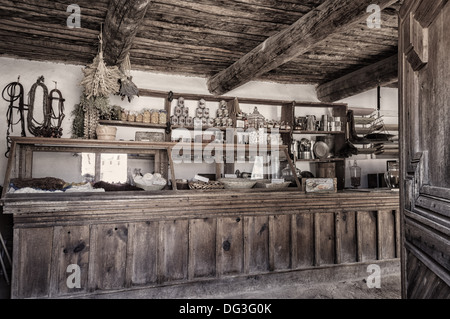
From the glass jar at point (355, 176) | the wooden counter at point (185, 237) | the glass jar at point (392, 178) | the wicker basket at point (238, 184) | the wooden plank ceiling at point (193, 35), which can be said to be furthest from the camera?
the glass jar at point (355, 176)

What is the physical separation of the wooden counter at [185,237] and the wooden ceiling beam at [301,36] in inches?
68.8

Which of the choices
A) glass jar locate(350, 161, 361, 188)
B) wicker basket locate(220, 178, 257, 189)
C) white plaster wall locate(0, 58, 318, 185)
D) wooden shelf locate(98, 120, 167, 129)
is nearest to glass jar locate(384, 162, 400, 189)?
glass jar locate(350, 161, 361, 188)

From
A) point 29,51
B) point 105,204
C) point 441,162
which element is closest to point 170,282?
point 105,204

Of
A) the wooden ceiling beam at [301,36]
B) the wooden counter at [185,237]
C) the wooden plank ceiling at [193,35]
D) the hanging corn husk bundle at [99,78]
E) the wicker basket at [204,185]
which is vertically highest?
the wooden plank ceiling at [193,35]

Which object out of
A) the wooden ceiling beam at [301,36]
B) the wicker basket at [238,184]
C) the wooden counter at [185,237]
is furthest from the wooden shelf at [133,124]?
the wooden counter at [185,237]

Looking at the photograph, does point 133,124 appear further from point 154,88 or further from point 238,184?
point 238,184

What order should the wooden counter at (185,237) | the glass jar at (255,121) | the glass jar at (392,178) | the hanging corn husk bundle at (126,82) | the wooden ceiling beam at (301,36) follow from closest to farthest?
the wooden ceiling beam at (301,36), the wooden counter at (185,237), the hanging corn husk bundle at (126,82), the glass jar at (392,178), the glass jar at (255,121)

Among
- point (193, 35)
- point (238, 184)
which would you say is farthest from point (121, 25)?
point (238, 184)

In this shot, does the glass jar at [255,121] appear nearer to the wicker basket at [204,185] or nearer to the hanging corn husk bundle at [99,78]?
the wicker basket at [204,185]

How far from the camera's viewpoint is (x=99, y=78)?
382cm

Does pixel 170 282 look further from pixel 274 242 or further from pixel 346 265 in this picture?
pixel 346 265

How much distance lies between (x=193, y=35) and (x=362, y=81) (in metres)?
3.05

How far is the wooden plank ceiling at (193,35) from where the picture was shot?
326cm

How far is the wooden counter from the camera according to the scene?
2.97 meters
